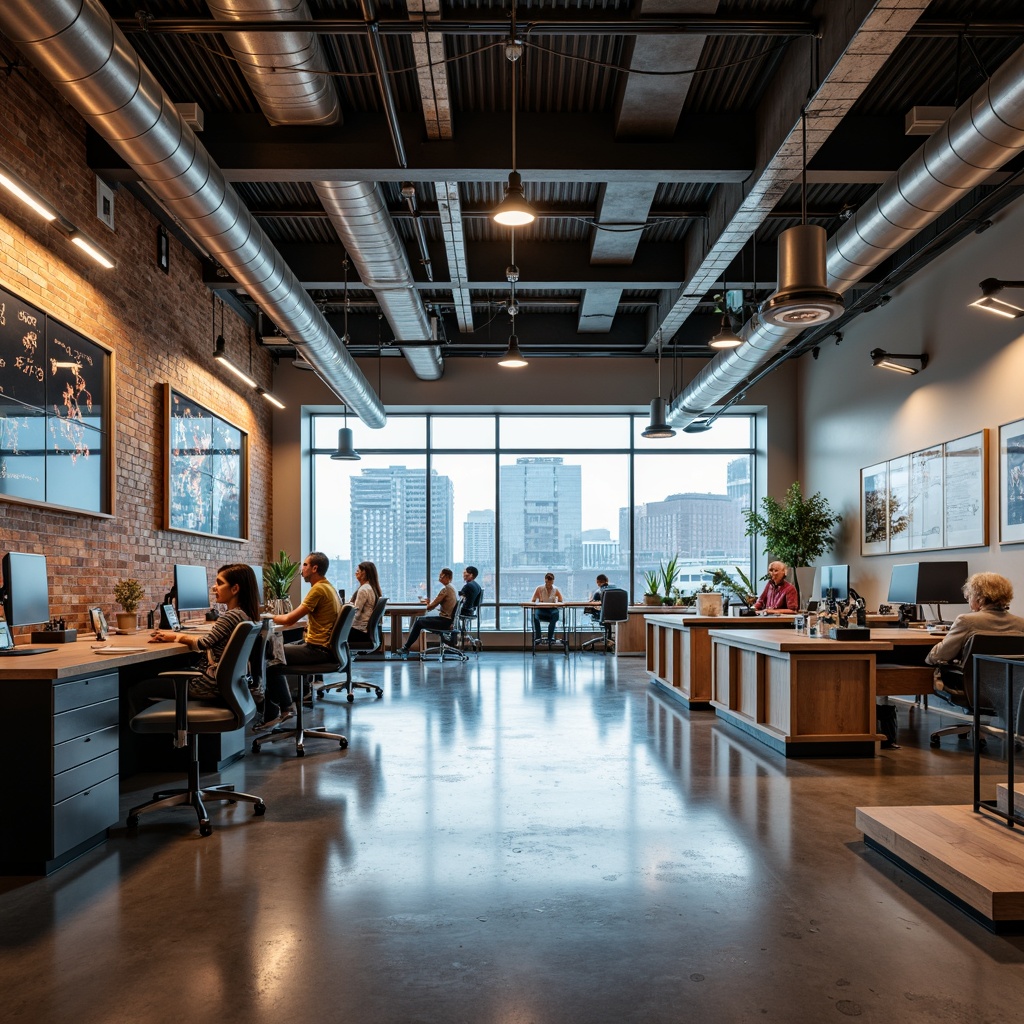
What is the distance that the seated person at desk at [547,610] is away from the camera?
43.4 feet

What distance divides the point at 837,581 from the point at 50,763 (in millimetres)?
Result: 6911

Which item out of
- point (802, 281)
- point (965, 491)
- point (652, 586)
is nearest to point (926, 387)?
point (965, 491)

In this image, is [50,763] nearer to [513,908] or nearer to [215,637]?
[215,637]

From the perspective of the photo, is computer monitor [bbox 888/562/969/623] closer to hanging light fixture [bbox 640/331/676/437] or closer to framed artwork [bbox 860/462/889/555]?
framed artwork [bbox 860/462/889/555]

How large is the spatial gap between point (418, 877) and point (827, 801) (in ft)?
7.89

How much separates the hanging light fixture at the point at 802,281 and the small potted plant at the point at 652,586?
8.33 meters

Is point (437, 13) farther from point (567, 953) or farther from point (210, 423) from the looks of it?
point (210, 423)

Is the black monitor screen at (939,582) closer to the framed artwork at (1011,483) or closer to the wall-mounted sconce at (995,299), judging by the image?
the framed artwork at (1011,483)

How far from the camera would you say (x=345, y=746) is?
5973 millimetres

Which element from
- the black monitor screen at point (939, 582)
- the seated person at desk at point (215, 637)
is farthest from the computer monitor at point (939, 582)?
the seated person at desk at point (215, 637)

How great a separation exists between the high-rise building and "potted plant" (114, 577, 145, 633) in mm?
7149

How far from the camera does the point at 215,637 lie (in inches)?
170

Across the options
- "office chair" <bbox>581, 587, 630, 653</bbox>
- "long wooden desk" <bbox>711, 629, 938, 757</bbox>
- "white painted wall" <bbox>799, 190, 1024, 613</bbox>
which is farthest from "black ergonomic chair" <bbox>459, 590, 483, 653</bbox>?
"long wooden desk" <bbox>711, 629, 938, 757</bbox>

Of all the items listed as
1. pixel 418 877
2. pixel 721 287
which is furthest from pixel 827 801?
pixel 721 287
